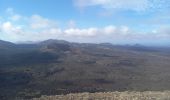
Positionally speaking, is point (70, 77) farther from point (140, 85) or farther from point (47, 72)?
point (140, 85)

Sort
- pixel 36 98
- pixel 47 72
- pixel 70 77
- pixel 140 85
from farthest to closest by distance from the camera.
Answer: pixel 47 72
pixel 70 77
pixel 140 85
pixel 36 98

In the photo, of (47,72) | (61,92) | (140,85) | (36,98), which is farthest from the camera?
(47,72)

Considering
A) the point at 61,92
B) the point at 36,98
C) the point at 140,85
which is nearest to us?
the point at 36,98

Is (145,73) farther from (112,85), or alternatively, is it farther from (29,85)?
(29,85)

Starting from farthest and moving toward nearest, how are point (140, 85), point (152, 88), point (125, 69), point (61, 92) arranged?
point (125, 69)
point (140, 85)
point (152, 88)
point (61, 92)

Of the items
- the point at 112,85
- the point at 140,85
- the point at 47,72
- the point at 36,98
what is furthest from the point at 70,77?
the point at 36,98

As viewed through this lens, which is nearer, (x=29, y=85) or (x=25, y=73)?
(x=29, y=85)

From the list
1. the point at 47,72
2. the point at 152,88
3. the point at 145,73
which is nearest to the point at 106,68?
the point at 145,73

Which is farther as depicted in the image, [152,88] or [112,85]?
[112,85]
